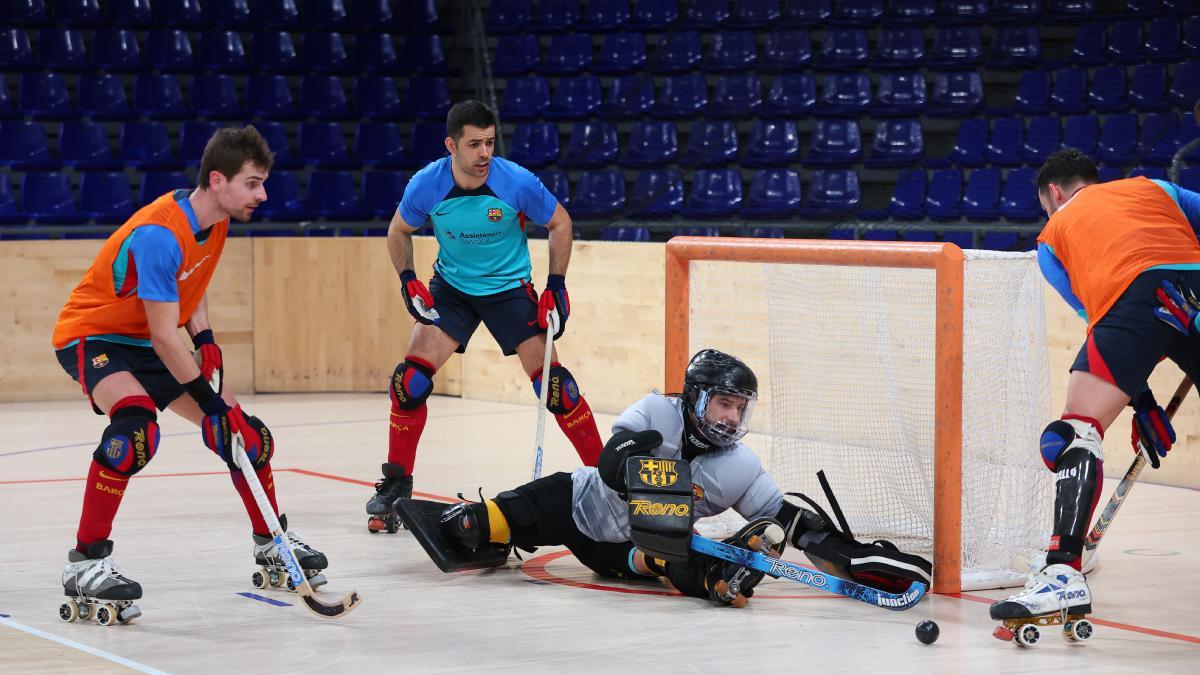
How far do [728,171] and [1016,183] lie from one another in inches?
87.5

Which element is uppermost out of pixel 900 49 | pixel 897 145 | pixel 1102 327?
pixel 900 49

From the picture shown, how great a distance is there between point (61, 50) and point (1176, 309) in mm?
10479

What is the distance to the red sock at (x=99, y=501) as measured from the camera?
4.91 m

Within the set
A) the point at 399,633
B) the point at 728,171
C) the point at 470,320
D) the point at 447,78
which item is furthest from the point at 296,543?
the point at 447,78

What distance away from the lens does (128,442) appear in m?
4.85

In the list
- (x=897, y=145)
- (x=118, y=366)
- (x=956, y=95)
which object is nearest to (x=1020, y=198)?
(x=897, y=145)

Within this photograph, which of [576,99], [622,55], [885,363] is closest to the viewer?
[885,363]

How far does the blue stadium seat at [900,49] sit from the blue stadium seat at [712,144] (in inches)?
47.1

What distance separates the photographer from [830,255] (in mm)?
5824

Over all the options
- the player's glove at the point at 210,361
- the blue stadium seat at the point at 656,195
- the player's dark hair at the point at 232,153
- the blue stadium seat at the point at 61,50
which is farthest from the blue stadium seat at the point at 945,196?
the player's dark hair at the point at 232,153

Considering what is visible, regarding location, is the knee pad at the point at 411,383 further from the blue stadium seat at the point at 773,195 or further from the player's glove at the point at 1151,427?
the blue stadium seat at the point at 773,195

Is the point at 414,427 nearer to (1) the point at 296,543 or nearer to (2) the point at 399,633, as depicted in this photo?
(1) the point at 296,543

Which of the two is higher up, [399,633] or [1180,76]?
[1180,76]

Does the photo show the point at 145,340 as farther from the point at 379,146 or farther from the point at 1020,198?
the point at 379,146
